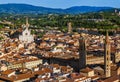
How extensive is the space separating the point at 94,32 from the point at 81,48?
137ft

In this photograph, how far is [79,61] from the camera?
29.5 metres

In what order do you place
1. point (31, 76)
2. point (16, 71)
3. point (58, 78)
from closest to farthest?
point (58, 78)
point (31, 76)
point (16, 71)

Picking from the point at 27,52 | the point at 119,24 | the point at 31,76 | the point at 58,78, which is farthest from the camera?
→ the point at 119,24

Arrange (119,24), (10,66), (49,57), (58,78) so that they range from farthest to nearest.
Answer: (119,24), (49,57), (10,66), (58,78)

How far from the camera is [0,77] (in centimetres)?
2603

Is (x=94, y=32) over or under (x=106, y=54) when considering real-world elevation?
under

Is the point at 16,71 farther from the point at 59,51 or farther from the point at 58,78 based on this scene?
the point at 59,51

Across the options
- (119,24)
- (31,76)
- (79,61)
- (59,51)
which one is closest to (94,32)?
(119,24)

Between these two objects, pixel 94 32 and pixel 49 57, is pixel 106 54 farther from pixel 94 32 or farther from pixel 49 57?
pixel 94 32

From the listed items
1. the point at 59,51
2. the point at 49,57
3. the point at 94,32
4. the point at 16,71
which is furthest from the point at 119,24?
the point at 16,71

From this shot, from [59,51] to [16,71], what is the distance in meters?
13.1

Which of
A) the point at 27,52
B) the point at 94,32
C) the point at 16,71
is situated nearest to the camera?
the point at 16,71

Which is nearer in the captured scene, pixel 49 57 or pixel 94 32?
pixel 49 57

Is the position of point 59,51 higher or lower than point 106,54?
lower
